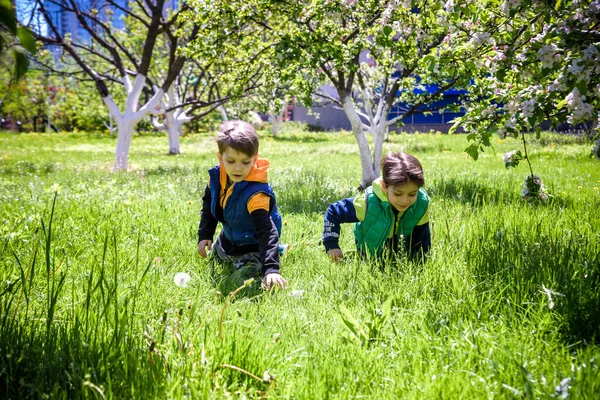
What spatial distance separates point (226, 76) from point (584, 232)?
5.84 meters

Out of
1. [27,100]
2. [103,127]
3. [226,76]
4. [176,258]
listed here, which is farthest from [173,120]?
[27,100]

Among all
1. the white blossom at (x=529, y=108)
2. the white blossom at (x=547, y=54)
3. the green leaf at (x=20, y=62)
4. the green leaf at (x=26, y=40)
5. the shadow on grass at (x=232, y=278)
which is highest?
the white blossom at (x=547, y=54)

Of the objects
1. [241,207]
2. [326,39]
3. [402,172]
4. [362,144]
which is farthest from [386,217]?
[362,144]

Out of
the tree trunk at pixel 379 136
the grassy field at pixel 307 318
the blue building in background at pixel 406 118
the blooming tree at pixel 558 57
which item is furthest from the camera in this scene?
the blue building in background at pixel 406 118

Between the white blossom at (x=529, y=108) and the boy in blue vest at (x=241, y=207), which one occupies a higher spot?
the white blossom at (x=529, y=108)

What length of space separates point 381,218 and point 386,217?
4 cm

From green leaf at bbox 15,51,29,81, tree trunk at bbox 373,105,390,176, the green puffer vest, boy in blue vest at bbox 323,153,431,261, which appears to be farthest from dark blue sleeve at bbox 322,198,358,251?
tree trunk at bbox 373,105,390,176

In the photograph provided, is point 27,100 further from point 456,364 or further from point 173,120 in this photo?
point 456,364

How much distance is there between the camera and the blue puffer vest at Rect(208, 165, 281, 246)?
3332 millimetres

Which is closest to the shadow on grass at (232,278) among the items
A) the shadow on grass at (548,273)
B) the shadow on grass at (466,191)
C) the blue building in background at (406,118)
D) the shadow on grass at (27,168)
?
the shadow on grass at (548,273)

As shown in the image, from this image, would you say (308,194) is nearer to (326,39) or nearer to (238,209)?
(326,39)

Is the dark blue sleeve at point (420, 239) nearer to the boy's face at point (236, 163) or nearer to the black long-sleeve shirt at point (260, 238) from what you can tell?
the black long-sleeve shirt at point (260, 238)

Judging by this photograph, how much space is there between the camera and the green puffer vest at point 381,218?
3.41 m

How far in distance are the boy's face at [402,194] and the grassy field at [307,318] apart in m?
0.43
